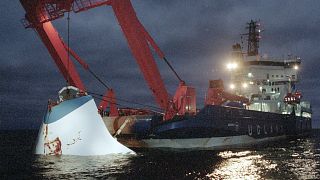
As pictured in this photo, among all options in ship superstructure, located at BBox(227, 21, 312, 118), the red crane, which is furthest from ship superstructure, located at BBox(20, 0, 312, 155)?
ship superstructure, located at BBox(227, 21, 312, 118)

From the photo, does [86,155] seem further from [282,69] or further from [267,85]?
[282,69]

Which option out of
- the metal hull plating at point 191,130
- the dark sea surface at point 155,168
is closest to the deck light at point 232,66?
the metal hull plating at point 191,130

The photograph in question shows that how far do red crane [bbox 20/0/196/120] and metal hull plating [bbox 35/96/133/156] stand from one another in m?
3.76

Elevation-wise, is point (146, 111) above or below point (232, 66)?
below

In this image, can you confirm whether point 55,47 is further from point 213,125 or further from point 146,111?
point 213,125

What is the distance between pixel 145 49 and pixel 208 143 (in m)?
9.07

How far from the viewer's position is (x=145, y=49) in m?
25.9

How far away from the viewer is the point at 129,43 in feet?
84.4

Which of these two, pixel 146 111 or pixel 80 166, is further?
pixel 146 111

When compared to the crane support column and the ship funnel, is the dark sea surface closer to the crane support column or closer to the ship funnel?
the ship funnel

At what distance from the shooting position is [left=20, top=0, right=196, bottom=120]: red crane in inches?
989

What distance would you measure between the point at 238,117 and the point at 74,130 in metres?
16.7

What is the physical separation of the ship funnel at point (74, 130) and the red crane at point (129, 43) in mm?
3693

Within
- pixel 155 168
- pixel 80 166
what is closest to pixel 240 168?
pixel 155 168
